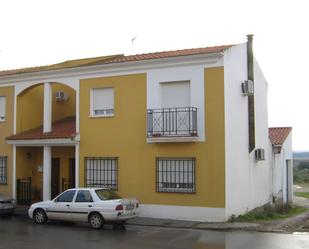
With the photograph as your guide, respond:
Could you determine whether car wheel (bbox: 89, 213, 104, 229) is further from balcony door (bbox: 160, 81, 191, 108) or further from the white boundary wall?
balcony door (bbox: 160, 81, 191, 108)

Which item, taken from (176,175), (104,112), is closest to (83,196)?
(176,175)

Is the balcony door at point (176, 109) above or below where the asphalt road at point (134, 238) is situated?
above

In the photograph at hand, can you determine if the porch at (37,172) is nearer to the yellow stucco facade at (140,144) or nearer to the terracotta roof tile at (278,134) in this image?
→ the yellow stucco facade at (140,144)

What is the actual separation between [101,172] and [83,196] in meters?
3.66

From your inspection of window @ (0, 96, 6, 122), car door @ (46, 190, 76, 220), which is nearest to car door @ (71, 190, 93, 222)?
car door @ (46, 190, 76, 220)

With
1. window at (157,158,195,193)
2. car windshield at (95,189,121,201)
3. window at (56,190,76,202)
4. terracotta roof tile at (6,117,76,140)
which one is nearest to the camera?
car windshield at (95,189,121,201)

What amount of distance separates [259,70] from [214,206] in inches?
336

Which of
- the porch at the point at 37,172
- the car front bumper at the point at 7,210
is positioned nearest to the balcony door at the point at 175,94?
the porch at the point at 37,172

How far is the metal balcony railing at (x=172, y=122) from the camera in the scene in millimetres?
17547

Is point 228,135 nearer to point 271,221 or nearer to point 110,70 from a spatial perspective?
point 271,221

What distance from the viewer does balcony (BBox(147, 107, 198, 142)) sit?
17547 mm

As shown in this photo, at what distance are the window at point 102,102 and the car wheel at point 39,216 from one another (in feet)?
15.7

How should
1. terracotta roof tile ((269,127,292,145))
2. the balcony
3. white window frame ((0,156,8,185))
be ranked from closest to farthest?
the balcony
white window frame ((0,156,8,185))
terracotta roof tile ((269,127,292,145))

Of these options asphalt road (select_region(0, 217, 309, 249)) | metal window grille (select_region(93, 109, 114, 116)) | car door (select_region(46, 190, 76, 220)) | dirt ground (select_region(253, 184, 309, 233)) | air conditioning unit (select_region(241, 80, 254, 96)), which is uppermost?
air conditioning unit (select_region(241, 80, 254, 96))
